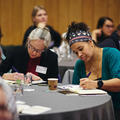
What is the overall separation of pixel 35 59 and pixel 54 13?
5.92 m

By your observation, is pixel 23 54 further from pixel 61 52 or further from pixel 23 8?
pixel 23 8

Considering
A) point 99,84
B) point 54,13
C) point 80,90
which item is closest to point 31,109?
point 80,90

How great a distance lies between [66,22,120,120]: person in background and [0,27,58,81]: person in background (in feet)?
1.77

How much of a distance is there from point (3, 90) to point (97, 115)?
43.7 inches

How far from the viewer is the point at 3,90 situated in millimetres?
1176

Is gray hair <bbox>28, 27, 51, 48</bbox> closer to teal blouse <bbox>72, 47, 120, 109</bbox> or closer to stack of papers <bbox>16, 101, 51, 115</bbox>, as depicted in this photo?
teal blouse <bbox>72, 47, 120, 109</bbox>

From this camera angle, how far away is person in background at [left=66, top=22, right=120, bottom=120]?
288cm

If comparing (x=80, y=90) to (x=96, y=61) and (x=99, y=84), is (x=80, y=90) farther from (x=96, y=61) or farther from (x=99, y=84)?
(x=96, y=61)

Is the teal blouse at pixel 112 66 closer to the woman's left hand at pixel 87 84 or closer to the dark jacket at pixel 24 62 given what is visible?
the woman's left hand at pixel 87 84

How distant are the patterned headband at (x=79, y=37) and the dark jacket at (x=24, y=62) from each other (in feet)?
2.41

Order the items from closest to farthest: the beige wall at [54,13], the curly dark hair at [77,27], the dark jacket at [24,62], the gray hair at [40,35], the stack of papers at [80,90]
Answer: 1. the stack of papers at [80,90]
2. the curly dark hair at [77,27]
3. the gray hair at [40,35]
4. the dark jacket at [24,62]
5. the beige wall at [54,13]

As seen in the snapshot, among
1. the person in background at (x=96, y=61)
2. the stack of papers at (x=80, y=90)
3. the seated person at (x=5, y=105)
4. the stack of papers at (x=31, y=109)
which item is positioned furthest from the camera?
the person in background at (x=96, y=61)

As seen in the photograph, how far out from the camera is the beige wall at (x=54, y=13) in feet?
30.1

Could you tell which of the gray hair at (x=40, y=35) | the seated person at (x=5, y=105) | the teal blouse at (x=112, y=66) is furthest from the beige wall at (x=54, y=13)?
the seated person at (x=5, y=105)
